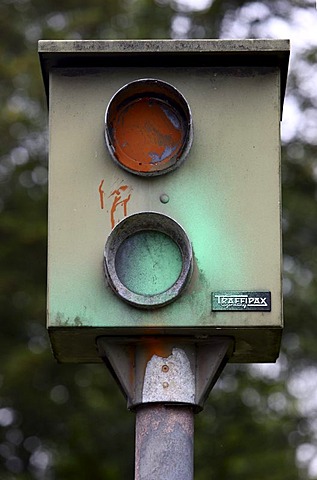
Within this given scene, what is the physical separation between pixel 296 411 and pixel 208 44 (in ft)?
23.3

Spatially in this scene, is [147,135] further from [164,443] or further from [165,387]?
[164,443]

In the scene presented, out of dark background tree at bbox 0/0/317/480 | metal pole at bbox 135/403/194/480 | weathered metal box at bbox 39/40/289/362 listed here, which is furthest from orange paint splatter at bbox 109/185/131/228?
dark background tree at bbox 0/0/317/480

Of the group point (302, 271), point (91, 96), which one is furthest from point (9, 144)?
point (91, 96)

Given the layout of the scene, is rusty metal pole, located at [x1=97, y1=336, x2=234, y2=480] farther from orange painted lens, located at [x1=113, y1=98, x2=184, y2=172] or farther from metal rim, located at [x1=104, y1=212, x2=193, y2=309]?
orange painted lens, located at [x1=113, y1=98, x2=184, y2=172]

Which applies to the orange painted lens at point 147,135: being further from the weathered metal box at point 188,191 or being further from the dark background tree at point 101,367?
the dark background tree at point 101,367

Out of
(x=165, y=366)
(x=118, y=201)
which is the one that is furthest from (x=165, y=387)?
(x=118, y=201)

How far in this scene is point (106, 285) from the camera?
4832 mm

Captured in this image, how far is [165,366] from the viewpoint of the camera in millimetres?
4840

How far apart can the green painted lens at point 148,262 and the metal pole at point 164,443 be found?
361 mm

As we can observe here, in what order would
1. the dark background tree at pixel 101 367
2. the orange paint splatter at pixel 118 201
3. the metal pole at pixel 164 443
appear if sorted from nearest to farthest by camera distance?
the metal pole at pixel 164 443, the orange paint splatter at pixel 118 201, the dark background tree at pixel 101 367

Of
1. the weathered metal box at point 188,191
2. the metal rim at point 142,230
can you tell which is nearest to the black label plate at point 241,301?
the weathered metal box at point 188,191

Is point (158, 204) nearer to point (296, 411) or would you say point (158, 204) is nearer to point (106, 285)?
point (106, 285)

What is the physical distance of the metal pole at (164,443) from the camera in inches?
187

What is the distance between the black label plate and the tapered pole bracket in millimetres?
125
